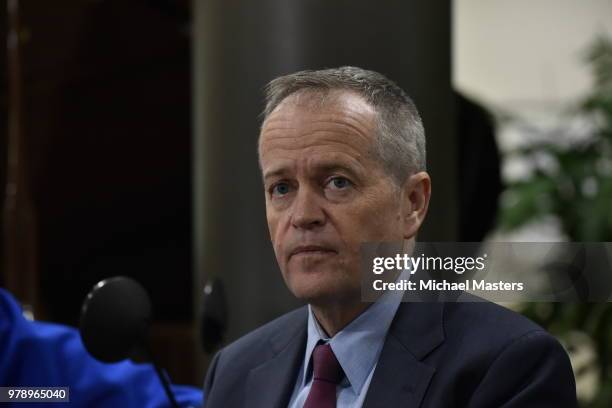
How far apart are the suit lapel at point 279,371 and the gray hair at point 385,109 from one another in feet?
0.84

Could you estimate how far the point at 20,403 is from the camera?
4.64 ft

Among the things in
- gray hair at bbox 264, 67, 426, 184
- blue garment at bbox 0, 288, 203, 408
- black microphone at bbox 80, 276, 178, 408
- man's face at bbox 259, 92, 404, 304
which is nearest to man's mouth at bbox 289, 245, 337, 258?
man's face at bbox 259, 92, 404, 304

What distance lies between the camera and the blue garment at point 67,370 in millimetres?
1555

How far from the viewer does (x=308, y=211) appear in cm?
103

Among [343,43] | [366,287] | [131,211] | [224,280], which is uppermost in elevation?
[343,43]

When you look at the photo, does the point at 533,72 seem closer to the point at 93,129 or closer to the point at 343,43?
the point at 93,129

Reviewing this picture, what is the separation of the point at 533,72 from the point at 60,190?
245 cm

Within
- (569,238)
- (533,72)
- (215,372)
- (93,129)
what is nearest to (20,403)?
(215,372)

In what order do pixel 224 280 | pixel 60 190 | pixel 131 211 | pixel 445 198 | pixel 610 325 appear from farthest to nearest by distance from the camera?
1. pixel 131 211
2. pixel 60 190
3. pixel 610 325
4. pixel 224 280
5. pixel 445 198

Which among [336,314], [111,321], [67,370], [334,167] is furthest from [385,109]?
[67,370]

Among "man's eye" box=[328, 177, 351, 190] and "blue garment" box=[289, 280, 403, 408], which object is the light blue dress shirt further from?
"man's eye" box=[328, 177, 351, 190]

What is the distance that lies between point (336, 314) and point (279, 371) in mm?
119

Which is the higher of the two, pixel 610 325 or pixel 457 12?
pixel 457 12

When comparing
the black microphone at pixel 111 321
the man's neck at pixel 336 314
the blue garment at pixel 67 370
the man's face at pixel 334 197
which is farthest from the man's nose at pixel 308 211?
the blue garment at pixel 67 370
